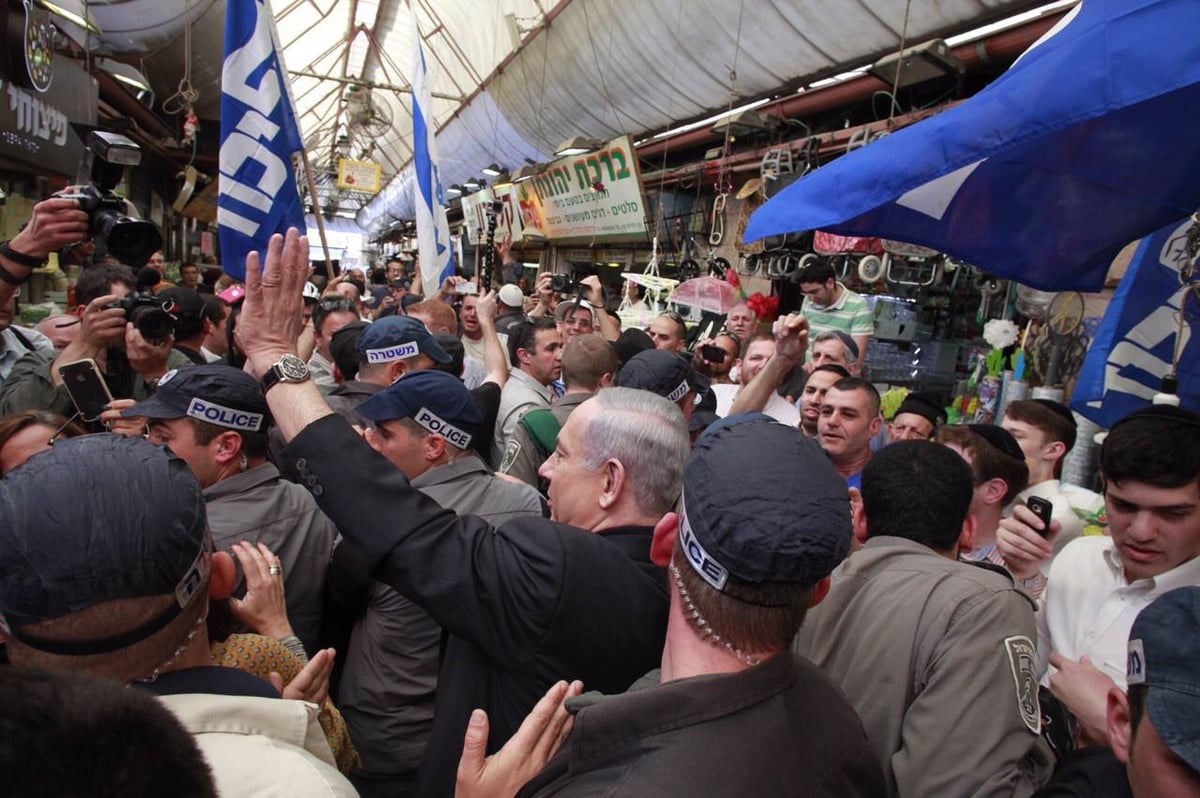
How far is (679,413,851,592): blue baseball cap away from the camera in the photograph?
1.05 m

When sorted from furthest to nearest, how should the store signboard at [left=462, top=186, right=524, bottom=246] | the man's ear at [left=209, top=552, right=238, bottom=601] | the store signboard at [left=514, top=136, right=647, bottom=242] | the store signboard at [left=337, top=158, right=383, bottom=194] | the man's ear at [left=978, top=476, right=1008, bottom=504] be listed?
1. the store signboard at [left=337, top=158, right=383, bottom=194]
2. the store signboard at [left=462, top=186, right=524, bottom=246]
3. the store signboard at [left=514, top=136, right=647, bottom=242]
4. the man's ear at [left=978, top=476, right=1008, bottom=504]
5. the man's ear at [left=209, top=552, right=238, bottom=601]

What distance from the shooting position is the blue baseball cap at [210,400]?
7.27 ft

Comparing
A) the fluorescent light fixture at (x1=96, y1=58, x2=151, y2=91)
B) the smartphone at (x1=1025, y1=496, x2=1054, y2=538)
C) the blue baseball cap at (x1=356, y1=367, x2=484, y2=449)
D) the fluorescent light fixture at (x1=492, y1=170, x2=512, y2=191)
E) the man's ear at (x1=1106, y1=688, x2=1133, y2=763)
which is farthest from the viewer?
the fluorescent light fixture at (x1=492, y1=170, x2=512, y2=191)

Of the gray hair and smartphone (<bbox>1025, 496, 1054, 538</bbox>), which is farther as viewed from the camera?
smartphone (<bbox>1025, 496, 1054, 538</bbox>)

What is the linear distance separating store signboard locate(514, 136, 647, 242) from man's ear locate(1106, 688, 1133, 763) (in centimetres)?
962

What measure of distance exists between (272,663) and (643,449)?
947mm

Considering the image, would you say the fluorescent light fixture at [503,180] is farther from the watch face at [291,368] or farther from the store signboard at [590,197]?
the watch face at [291,368]

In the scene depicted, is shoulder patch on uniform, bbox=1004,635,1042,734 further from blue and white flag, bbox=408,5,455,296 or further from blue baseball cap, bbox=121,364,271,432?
blue and white flag, bbox=408,5,455,296

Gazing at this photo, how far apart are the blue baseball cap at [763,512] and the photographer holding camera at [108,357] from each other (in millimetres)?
2651

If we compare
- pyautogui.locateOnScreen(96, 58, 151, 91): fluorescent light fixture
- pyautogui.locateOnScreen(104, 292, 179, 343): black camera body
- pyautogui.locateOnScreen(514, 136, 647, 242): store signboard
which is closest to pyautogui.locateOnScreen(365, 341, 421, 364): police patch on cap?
pyautogui.locateOnScreen(104, 292, 179, 343): black camera body

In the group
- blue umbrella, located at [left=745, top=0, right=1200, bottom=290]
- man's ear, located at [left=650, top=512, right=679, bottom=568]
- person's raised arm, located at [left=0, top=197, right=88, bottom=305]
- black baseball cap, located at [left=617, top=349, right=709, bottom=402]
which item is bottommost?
man's ear, located at [left=650, top=512, right=679, bottom=568]

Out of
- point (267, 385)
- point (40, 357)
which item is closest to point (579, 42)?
point (40, 357)

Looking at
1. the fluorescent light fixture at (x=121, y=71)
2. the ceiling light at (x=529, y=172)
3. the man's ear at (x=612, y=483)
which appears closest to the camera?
the man's ear at (x=612, y=483)

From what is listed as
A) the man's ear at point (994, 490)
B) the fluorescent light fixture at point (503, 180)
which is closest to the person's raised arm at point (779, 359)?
the man's ear at point (994, 490)
